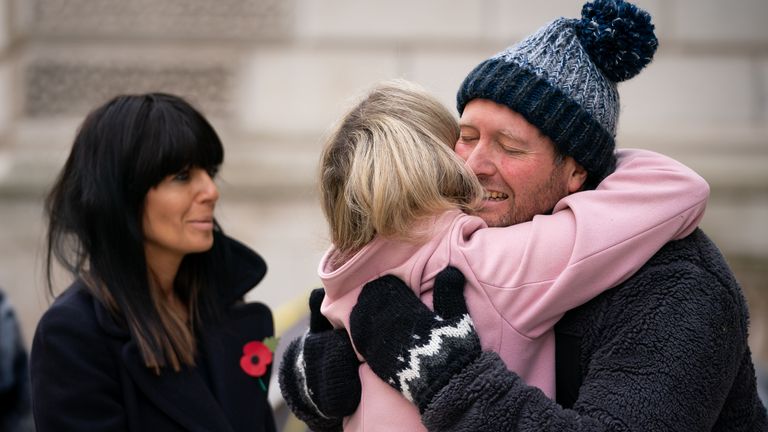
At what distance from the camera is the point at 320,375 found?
220 cm

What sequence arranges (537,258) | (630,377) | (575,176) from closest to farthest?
(630,377), (537,258), (575,176)

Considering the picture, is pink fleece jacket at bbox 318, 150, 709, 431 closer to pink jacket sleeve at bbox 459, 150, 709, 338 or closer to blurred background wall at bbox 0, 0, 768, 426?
pink jacket sleeve at bbox 459, 150, 709, 338

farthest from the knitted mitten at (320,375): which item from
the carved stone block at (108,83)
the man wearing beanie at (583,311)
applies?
the carved stone block at (108,83)

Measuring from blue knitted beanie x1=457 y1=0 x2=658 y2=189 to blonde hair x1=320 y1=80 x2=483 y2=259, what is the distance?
146 mm

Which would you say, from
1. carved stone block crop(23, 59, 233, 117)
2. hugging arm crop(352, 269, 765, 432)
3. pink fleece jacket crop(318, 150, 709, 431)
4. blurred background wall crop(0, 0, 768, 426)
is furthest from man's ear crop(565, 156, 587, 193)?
carved stone block crop(23, 59, 233, 117)

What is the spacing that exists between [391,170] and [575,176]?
45cm

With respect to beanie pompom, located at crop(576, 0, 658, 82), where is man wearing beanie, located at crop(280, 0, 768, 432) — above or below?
below

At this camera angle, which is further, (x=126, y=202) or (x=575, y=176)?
(x=126, y=202)

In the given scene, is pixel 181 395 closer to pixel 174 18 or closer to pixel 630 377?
pixel 630 377

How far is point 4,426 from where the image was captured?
3883mm

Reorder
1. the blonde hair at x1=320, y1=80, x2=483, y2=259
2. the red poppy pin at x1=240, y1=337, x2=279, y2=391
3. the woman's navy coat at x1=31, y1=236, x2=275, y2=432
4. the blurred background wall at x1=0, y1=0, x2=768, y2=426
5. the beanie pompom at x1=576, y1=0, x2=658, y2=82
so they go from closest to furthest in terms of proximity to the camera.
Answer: the blonde hair at x1=320, y1=80, x2=483, y2=259, the beanie pompom at x1=576, y1=0, x2=658, y2=82, the woman's navy coat at x1=31, y1=236, x2=275, y2=432, the red poppy pin at x1=240, y1=337, x2=279, y2=391, the blurred background wall at x1=0, y1=0, x2=768, y2=426

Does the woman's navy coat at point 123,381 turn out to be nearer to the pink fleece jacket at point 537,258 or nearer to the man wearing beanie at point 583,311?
the man wearing beanie at point 583,311

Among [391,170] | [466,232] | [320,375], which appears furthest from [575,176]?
[320,375]

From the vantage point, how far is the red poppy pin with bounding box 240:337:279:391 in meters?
3.11
